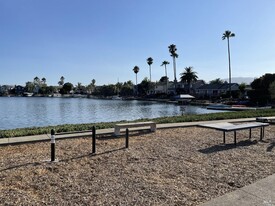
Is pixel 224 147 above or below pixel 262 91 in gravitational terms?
below

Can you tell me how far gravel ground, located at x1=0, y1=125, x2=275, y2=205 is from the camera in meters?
4.64

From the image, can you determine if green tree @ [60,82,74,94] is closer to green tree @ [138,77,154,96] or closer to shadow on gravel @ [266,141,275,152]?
green tree @ [138,77,154,96]

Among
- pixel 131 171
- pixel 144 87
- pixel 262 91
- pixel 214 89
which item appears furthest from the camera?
pixel 144 87

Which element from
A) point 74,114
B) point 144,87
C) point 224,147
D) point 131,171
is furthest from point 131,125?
point 144,87

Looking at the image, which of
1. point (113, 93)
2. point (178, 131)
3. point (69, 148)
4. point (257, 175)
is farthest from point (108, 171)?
point (113, 93)

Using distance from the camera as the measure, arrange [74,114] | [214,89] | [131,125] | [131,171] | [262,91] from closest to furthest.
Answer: [131,171], [131,125], [74,114], [262,91], [214,89]

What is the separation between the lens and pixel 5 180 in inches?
211

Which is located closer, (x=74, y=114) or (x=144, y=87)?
(x=74, y=114)

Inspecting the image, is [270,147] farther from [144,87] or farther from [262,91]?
[144,87]

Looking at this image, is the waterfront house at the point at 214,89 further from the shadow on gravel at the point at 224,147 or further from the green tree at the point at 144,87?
the shadow on gravel at the point at 224,147

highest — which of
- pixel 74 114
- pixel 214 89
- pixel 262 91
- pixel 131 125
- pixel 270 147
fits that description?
pixel 214 89

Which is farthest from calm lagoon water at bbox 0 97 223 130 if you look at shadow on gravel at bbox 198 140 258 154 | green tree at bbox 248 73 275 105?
shadow on gravel at bbox 198 140 258 154

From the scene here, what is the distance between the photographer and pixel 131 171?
240 inches

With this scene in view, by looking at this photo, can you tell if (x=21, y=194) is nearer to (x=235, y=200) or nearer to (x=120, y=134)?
(x=235, y=200)
